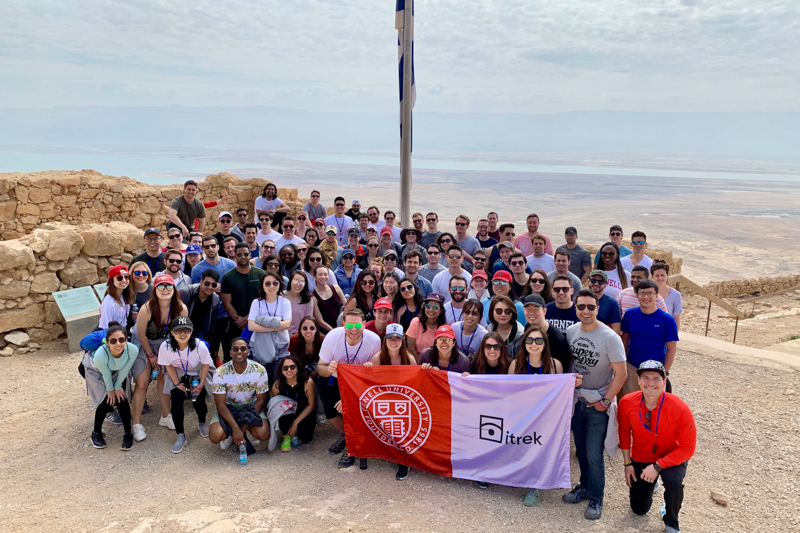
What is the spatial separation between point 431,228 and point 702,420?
5211 mm

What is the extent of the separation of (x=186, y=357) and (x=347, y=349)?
185 centimetres

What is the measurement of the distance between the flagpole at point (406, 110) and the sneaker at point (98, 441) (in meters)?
6.55

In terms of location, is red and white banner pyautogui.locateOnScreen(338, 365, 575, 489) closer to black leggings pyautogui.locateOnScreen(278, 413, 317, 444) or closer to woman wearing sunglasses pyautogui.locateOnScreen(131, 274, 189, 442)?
black leggings pyautogui.locateOnScreen(278, 413, 317, 444)

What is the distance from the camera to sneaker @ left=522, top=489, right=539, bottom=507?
538 centimetres

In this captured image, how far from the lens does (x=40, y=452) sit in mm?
6324

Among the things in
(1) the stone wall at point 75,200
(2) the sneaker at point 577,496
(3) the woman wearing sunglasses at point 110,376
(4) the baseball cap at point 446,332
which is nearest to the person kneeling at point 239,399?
(3) the woman wearing sunglasses at point 110,376

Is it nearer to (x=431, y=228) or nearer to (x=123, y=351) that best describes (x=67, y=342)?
(x=123, y=351)

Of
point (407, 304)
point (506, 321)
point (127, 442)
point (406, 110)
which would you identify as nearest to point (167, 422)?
point (127, 442)

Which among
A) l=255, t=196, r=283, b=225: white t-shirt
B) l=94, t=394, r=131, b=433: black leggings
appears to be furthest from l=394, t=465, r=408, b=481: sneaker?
l=255, t=196, r=283, b=225: white t-shirt

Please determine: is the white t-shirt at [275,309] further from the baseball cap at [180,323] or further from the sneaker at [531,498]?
the sneaker at [531,498]

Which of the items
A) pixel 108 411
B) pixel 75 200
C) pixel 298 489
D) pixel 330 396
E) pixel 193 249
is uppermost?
pixel 75 200

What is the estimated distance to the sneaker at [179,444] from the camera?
6293 mm

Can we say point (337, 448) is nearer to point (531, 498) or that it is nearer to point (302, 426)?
point (302, 426)

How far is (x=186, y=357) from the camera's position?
6.39 meters
